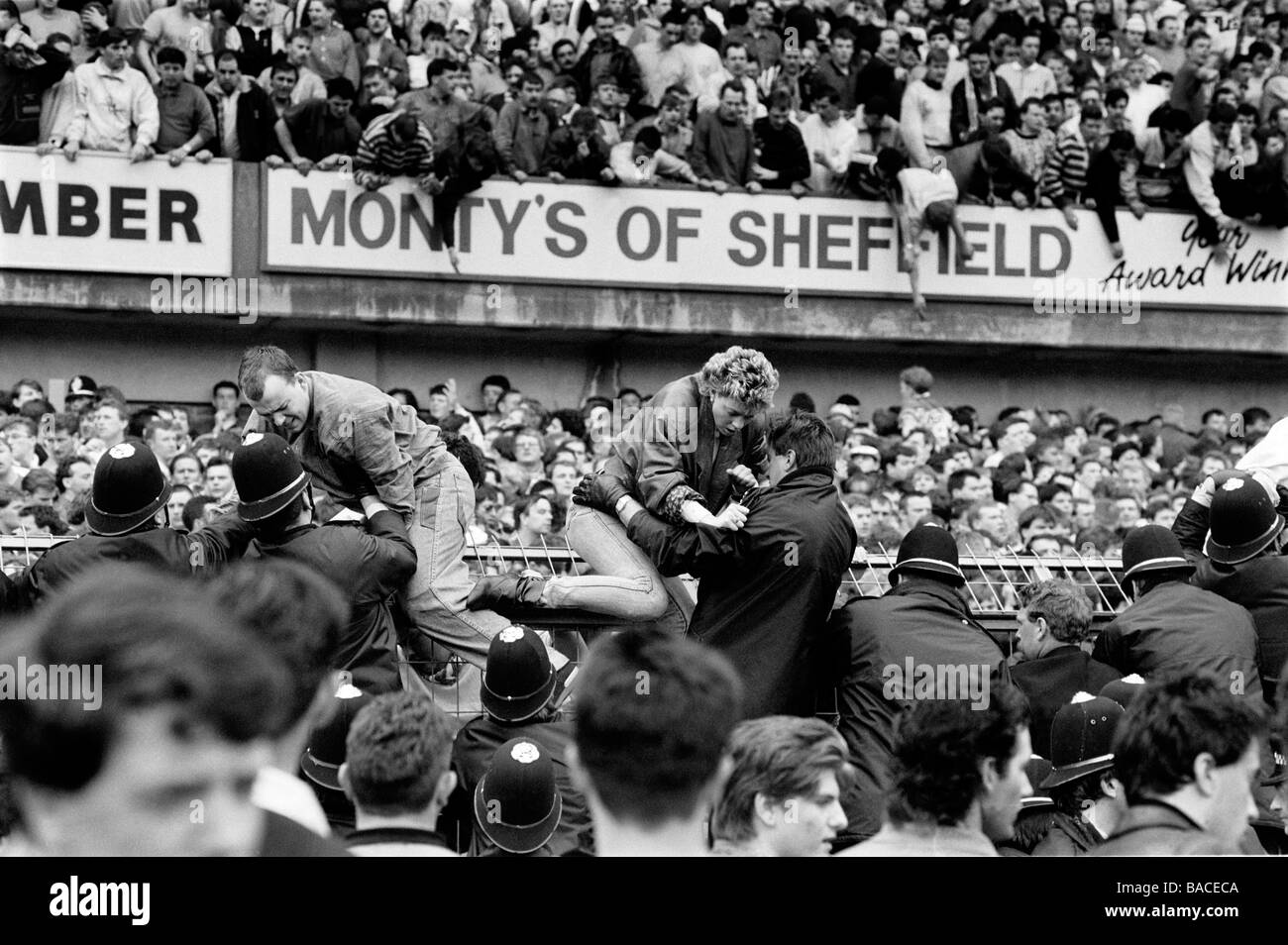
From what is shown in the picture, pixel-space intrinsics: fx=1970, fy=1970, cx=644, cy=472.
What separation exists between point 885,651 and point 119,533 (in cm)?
234

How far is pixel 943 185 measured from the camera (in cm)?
1645

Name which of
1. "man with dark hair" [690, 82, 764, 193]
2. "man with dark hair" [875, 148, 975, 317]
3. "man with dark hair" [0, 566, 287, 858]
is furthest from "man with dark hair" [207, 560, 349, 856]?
"man with dark hair" [875, 148, 975, 317]

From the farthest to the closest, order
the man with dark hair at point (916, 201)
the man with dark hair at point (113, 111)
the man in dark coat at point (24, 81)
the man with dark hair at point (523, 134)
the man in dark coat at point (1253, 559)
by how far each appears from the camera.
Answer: the man with dark hair at point (916, 201) < the man with dark hair at point (523, 134) < the man with dark hair at point (113, 111) < the man in dark coat at point (24, 81) < the man in dark coat at point (1253, 559)

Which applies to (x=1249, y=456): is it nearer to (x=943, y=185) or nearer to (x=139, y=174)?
(x=943, y=185)

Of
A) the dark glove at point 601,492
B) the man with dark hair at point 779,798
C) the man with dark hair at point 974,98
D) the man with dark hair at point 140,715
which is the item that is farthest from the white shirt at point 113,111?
the man with dark hair at point 140,715

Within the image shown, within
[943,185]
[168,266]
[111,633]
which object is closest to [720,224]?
[943,185]

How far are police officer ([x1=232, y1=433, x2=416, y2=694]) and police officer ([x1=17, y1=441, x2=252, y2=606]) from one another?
0.88 feet

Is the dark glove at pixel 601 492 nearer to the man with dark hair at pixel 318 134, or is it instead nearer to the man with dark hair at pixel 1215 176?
the man with dark hair at pixel 318 134

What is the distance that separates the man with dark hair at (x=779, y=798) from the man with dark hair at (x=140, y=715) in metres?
2.32

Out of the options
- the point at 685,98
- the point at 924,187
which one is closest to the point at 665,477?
the point at 685,98

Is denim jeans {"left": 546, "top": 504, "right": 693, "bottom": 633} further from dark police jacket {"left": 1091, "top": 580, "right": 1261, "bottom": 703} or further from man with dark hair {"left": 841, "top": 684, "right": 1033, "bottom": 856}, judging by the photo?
man with dark hair {"left": 841, "top": 684, "right": 1033, "bottom": 856}

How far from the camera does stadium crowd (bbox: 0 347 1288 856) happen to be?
2.22 m

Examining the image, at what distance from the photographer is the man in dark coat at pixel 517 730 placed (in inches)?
227

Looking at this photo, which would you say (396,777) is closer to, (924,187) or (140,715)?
(140,715)
